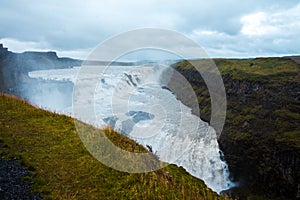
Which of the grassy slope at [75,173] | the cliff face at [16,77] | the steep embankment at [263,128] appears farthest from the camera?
the cliff face at [16,77]

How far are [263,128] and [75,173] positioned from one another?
56.3m

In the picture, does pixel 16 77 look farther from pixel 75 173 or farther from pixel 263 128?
pixel 75 173

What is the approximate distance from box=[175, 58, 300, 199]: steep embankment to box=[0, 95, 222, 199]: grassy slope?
31.1 m

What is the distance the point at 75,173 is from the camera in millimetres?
10258

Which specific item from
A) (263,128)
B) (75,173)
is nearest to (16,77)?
(263,128)

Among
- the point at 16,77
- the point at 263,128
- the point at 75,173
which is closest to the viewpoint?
the point at 75,173

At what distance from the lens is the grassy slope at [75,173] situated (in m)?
9.09

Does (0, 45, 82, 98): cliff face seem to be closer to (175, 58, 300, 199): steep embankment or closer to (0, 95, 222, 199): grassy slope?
(175, 58, 300, 199): steep embankment

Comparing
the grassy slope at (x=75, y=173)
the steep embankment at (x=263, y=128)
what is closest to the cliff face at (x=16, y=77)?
the steep embankment at (x=263, y=128)

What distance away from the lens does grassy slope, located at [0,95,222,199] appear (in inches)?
358

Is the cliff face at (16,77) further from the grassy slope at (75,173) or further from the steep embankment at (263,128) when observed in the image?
the grassy slope at (75,173)

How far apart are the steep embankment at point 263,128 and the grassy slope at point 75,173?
1226 inches

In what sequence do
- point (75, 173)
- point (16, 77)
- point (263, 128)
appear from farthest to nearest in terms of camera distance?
point (16, 77)
point (263, 128)
point (75, 173)

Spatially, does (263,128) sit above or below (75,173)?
below
